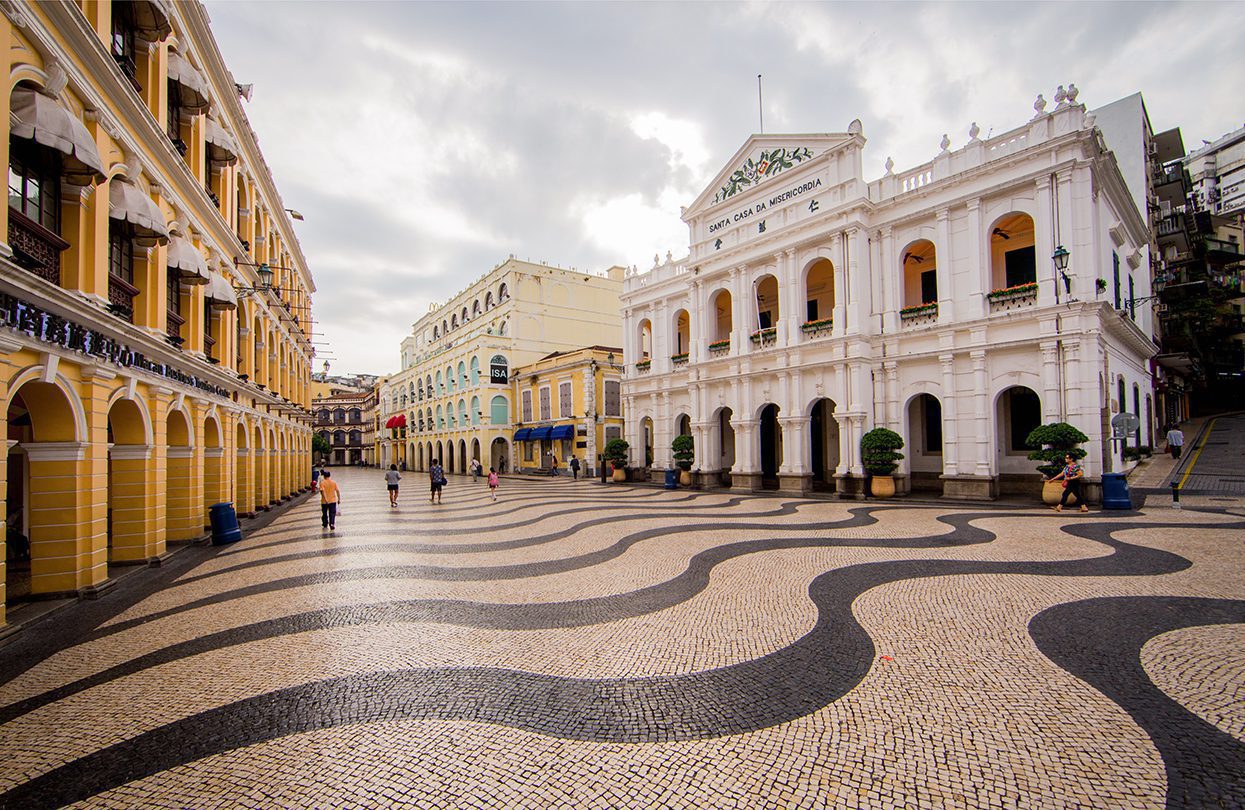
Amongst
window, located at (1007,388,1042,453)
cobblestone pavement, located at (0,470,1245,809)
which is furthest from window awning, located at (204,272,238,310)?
window, located at (1007,388,1042,453)

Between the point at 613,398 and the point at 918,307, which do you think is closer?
the point at 918,307

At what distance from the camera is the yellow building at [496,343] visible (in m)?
40.9

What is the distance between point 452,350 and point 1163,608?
4527 cm

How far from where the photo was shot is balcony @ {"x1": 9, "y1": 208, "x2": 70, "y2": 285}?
22.2ft

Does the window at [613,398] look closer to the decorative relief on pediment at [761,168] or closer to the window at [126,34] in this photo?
the decorative relief on pediment at [761,168]

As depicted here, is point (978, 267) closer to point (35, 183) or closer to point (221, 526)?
point (35, 183)

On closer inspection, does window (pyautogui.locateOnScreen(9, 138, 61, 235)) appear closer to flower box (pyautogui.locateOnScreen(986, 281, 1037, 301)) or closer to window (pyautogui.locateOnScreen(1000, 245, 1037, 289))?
flower box (pyautogui.locateOnScreen(986, 281, 1037, 301))

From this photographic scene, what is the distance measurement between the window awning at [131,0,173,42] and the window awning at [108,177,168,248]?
11.6 feet

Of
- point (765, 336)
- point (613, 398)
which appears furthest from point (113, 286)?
point (613, 398)

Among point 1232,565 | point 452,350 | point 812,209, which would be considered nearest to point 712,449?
point 812,209

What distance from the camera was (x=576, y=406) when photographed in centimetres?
3484

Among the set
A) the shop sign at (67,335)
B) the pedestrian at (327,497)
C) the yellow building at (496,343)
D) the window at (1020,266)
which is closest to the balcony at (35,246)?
the shop sign at (67,335)

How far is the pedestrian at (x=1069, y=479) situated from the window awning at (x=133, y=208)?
2126 cm

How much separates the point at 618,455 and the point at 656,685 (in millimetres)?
23370
